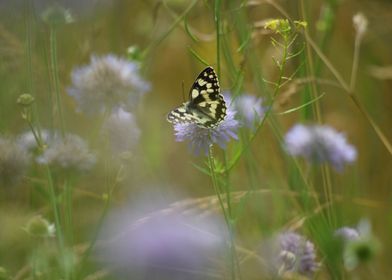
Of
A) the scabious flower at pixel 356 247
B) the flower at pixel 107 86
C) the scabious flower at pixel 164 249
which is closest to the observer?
the scabious flower at pixel 356 247

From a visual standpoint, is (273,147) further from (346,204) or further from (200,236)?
(200,236)

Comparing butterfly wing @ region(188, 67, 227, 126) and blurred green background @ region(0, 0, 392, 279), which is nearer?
butterfly wing @ region(188, 67, 227, 126)

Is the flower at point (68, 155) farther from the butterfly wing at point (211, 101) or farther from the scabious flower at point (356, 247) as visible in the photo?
the scabious flower at point (356, 247)

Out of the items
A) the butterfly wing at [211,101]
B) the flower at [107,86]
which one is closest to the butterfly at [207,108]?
the butterfly wing at [211,101]

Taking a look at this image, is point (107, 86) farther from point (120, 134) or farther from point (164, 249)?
point (164, 249)

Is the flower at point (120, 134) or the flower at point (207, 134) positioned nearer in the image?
the flower at point (207, 134)

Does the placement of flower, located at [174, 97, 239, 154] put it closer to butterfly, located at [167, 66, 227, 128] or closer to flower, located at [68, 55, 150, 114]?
butterfly, located at [167, 66, 227, 128]

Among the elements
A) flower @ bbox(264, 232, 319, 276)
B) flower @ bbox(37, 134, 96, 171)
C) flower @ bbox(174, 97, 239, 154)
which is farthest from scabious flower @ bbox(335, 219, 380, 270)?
flower @ bbox(37, 134, 96, 171)
